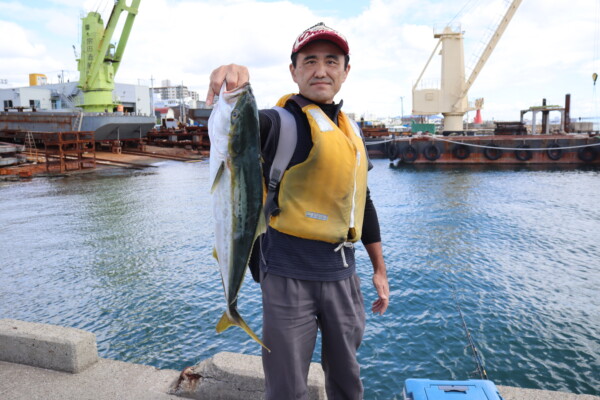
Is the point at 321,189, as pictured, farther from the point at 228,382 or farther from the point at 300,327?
the point at 228,382

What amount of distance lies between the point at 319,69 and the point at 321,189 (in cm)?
70

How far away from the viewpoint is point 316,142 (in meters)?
2.43

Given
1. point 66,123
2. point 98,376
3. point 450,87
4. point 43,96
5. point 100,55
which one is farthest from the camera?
point 43,96

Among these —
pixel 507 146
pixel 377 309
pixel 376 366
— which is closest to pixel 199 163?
pixel 507 146

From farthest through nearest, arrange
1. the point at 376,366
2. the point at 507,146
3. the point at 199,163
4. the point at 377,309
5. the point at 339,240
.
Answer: the point at 199,163 → the point at 507,146 → the point at 376,366 → the point at 377,309 → the point at 339,240

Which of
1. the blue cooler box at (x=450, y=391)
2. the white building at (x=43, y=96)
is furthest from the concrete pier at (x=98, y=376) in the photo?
the white building at (x=43, y=96)

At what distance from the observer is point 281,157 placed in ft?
7.95

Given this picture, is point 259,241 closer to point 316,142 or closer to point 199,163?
point 316,142

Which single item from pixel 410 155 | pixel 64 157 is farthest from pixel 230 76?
pixel 410 155

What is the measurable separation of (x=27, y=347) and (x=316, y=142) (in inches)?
142

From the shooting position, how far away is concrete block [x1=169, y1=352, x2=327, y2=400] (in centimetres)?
366

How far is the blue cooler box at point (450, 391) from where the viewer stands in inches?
113

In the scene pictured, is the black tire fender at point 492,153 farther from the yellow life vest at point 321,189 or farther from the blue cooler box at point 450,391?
the yellow life vest at point 321,189

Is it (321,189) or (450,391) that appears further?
(450,391)
